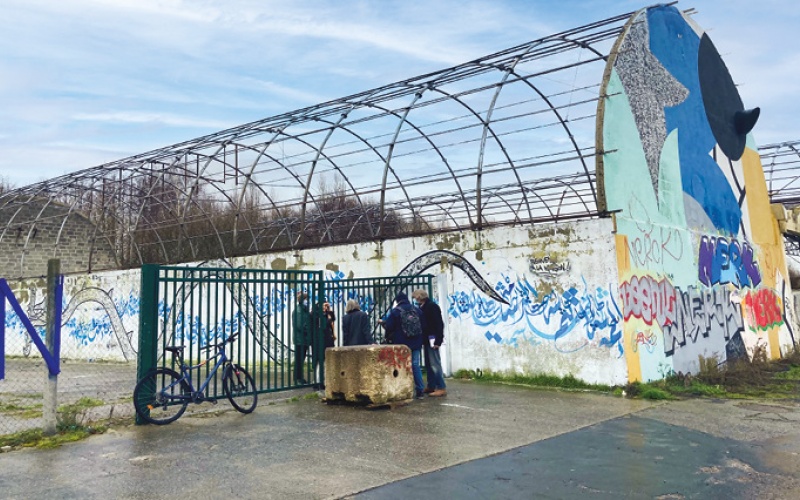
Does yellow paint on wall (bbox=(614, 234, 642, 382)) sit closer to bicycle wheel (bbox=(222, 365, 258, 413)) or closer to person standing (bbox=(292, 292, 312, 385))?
person standing (bbox=(292, 292, 312, 385))

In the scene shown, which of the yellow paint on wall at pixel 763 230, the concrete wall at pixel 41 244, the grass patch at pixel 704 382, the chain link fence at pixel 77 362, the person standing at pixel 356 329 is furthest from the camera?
the concrete wall at pixel 41 244

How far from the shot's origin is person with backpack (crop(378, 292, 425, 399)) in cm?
1034

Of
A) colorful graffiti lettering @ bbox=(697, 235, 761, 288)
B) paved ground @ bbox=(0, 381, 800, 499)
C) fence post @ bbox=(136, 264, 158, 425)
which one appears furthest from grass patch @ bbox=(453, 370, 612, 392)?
fence post @ bbox=(136, 264, 158, 425)

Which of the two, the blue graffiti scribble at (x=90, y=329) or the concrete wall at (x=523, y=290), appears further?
the blue graffiti scribble at (x=90, y=329)

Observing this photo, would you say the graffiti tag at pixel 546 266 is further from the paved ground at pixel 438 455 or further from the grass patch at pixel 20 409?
the grass patch at pixel 20 409

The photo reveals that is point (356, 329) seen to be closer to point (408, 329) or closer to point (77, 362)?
point (408, 329)

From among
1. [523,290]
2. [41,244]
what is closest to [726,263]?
[523,290]

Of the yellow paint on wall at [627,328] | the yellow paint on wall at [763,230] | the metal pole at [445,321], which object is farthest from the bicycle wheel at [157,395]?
the yellow paint on wall at [763,230]

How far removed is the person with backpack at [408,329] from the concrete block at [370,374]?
44 centimetres

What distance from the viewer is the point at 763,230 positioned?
18250 mm

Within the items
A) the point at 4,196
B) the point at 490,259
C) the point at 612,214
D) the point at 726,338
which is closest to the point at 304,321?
the point at 490,259

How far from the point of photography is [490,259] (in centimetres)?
1261

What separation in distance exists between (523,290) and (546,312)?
640 mm

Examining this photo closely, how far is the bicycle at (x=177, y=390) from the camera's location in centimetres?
828
